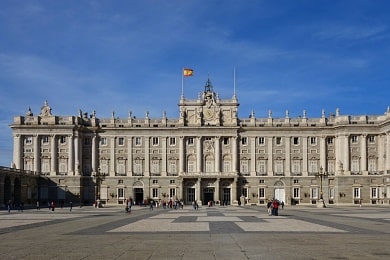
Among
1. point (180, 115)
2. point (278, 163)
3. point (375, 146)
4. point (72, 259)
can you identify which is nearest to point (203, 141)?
point (180, 115)

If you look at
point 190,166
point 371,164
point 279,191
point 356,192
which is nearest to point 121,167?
point 190,166

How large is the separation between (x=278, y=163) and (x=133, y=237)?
85.4m

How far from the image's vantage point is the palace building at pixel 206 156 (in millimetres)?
109125

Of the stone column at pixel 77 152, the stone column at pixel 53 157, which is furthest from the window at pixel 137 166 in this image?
the stone column at pixel 53 157

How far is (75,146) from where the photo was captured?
110875 mm

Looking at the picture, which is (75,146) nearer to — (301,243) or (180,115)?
(180,115)

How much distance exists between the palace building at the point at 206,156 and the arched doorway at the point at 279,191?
0.64 feet

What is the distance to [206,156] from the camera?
114 meters

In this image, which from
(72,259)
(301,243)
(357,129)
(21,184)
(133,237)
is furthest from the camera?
(357,129)

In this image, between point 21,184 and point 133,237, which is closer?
point 133,237

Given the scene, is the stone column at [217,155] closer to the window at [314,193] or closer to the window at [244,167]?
the window at [244,167]

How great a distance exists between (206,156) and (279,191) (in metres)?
15.7

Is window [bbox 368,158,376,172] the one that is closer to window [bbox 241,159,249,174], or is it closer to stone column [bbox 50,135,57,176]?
window [bbox 241,159,249,174]

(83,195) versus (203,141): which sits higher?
(203,141)
